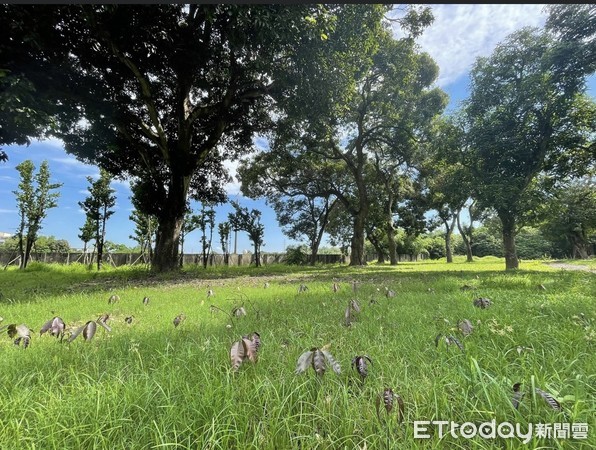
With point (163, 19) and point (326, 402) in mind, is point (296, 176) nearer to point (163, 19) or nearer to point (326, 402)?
point (163, 19)

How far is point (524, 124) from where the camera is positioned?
423 inches

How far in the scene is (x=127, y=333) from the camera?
2.40m

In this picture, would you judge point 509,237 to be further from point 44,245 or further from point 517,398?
point 44,245

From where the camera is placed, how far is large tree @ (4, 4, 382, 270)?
21.7ft

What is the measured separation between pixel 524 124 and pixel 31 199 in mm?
19981

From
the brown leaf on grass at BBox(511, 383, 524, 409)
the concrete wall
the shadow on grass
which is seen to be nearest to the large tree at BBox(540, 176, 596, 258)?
the shadow on grass

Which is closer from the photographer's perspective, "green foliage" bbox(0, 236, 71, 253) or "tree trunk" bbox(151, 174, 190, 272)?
"tree trunk" bbox(151, 174, 190, 272)

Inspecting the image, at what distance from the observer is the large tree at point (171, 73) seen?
663cm

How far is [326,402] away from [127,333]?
1.97 metres

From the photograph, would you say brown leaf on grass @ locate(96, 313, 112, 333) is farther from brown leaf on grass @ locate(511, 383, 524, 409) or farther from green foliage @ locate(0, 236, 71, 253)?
green foliage @ locate(0, 236, 71, 253)

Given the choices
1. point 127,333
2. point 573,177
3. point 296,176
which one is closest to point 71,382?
point 127,333

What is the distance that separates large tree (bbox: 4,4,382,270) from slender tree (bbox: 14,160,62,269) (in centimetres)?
298

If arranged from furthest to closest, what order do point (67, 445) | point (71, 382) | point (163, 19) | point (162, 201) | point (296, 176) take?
point (296, 176), point (162, 201), point (163, 19), point (71, 382), point (67, 445)

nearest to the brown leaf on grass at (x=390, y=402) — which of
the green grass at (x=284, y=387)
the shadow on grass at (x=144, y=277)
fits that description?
the green grass at (x=284, y=387)
